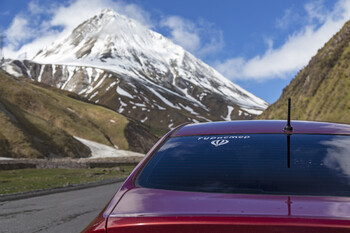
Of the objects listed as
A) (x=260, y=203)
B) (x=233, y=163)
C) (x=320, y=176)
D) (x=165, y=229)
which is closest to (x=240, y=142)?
(x=233, y=163)

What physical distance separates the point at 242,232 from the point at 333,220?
0.43 m

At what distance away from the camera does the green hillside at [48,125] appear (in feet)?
194

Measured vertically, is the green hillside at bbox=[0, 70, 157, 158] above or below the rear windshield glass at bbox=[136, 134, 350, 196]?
above

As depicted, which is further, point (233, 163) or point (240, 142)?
point (240, 142)

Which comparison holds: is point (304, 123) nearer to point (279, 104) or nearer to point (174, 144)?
point (174, 144)

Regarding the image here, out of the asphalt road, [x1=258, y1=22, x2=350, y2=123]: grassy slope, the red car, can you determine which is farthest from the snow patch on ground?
A: the red car

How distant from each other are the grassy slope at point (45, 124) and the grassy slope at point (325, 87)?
32198mm

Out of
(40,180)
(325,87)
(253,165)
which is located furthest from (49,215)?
(325,87)

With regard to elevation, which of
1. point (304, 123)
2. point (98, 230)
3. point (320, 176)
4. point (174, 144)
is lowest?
point (98, 230)

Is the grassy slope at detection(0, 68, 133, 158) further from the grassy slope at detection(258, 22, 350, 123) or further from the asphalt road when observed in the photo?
the asphalt road

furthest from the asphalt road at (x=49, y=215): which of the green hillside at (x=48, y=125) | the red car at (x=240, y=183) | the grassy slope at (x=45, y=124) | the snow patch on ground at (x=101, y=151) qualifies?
the snow patch on ground at (x=101, y=151)

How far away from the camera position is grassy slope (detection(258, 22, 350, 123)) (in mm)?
42750

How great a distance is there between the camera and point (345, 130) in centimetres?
344

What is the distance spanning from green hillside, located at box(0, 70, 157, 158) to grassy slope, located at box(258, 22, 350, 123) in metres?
32.0
